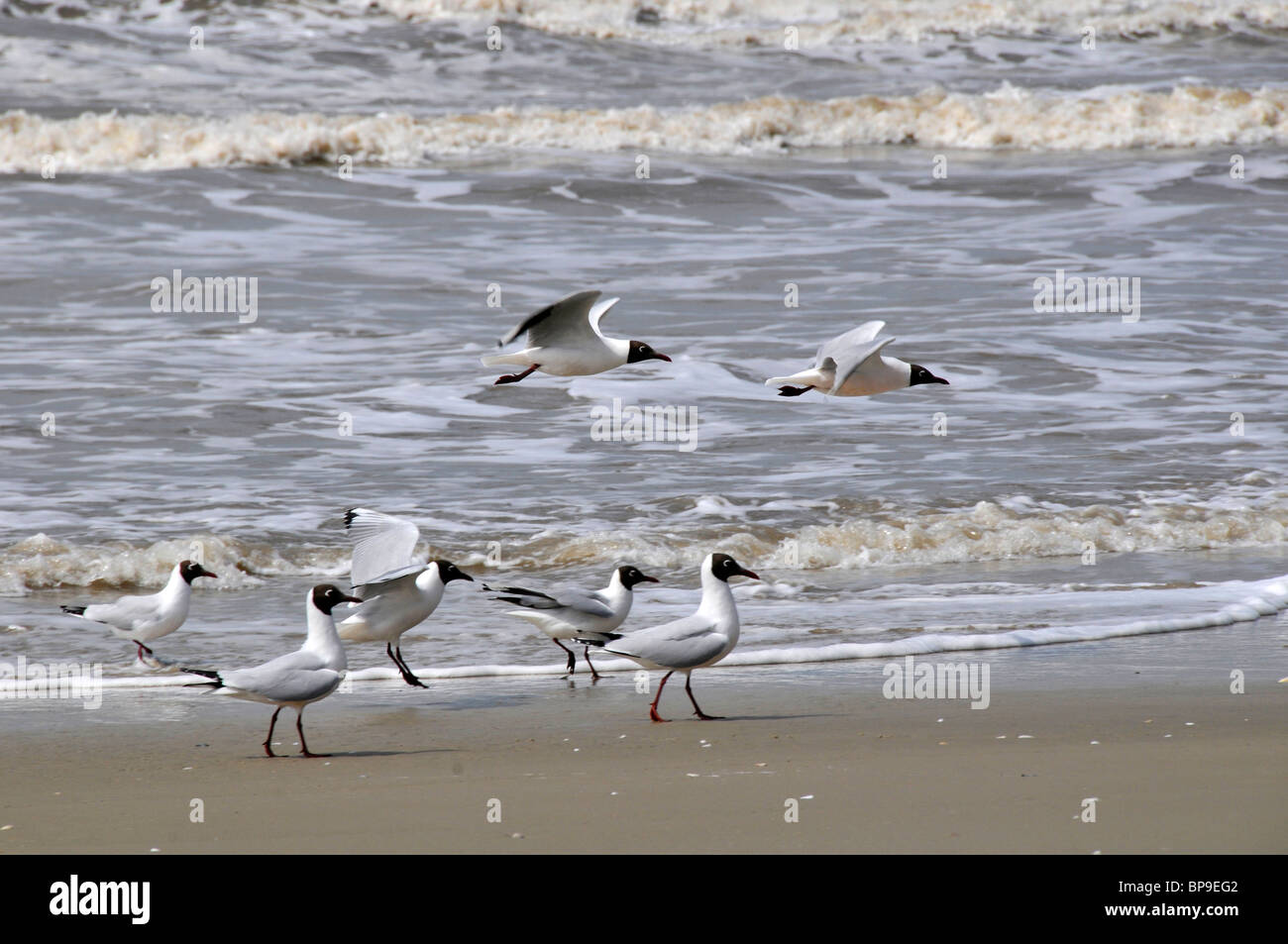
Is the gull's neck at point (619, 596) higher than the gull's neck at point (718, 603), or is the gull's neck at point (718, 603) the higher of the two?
the gull's neck at point (718, 603)

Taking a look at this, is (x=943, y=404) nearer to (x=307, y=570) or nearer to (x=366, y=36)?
(x=307, y=570)

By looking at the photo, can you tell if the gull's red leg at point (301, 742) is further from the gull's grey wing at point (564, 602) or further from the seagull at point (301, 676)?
the gull's grey wing at point (564, 602)

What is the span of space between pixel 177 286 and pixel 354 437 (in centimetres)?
490

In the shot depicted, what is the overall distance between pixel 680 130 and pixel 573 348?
49.8 ft

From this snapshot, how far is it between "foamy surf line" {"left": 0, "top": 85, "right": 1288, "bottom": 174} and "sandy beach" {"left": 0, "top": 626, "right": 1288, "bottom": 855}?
15577 millimetres

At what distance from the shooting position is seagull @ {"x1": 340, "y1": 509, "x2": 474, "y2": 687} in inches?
225

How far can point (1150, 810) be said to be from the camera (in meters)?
3.69

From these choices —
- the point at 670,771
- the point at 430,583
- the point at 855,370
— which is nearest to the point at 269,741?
the point at 430,583

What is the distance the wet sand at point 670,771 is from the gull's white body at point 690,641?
0.19 m

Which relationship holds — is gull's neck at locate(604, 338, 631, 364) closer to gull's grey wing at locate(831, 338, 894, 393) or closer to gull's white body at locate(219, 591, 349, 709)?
gull's grey wing at locate(831, 338, 894, 393)

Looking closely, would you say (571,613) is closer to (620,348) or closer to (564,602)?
(564,602)

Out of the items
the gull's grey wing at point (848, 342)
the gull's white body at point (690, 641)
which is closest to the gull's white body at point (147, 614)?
the gull's white body at point (690, 641)

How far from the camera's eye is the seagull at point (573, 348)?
7.17 m

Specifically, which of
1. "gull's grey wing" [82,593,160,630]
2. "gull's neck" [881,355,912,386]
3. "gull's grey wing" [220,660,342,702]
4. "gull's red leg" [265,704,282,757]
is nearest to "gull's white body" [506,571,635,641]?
"gull's grey wing" [220,660,342,702]
